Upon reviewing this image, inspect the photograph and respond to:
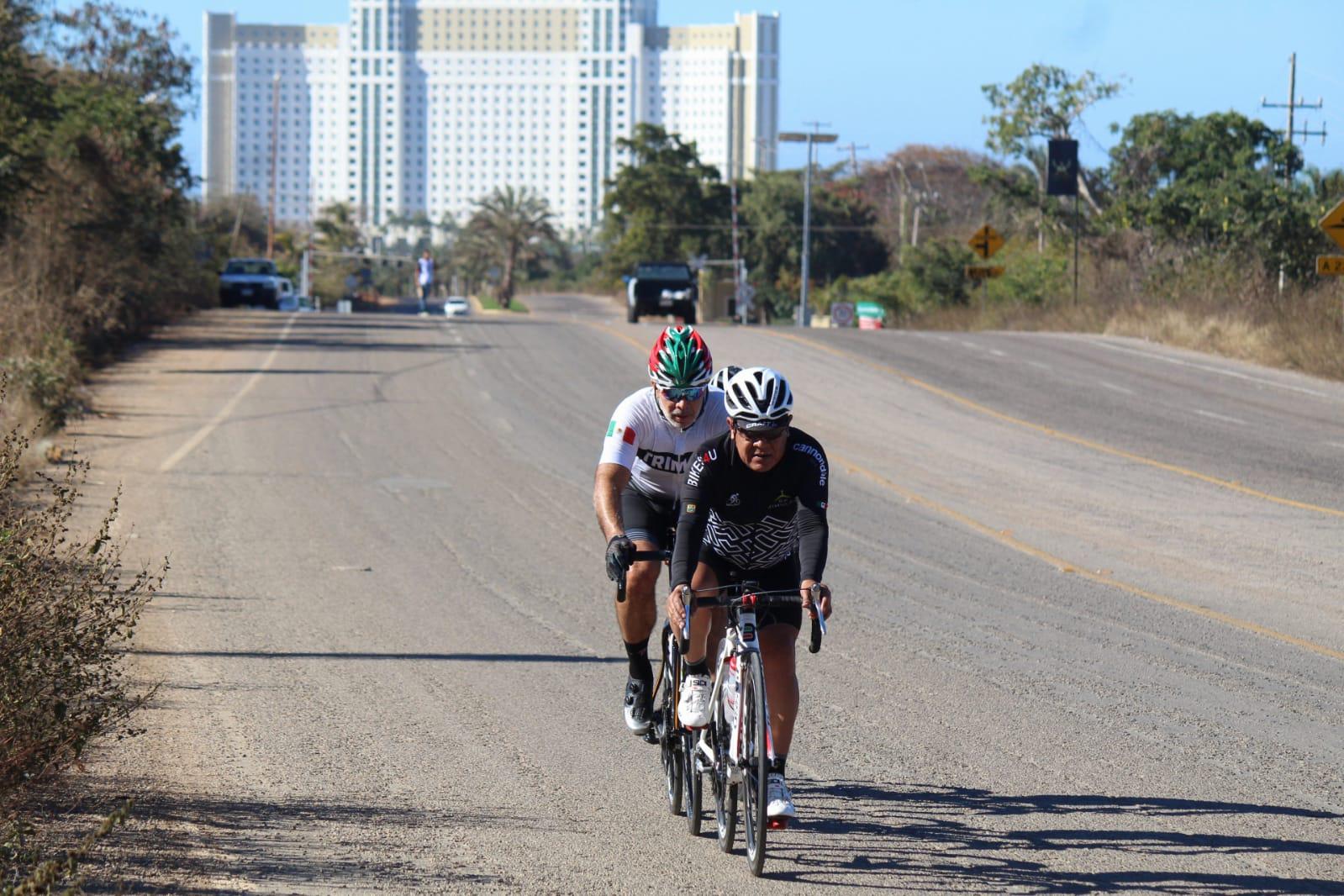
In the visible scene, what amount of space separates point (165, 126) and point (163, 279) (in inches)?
152

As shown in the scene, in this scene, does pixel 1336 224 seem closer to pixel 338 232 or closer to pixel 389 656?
pixel 389 656

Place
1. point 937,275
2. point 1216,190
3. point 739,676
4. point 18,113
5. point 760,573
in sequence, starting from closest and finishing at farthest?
point 739,676
point 760,573
point 18,113
point 1216,190
point 937,275

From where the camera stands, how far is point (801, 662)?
958 centimetres

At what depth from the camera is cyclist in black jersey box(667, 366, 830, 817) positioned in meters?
5.66

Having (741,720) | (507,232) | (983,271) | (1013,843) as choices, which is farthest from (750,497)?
(507,232)

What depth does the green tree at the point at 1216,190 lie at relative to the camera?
40344 millimetres

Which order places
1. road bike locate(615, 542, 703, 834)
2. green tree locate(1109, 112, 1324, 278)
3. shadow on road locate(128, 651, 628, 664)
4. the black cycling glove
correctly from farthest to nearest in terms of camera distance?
green tree locate(1109, 112, 1324, 278), shadow on road locate(128, 651, 628, 664), road bike locate(615, 542, 703, 834), the black cycling glove

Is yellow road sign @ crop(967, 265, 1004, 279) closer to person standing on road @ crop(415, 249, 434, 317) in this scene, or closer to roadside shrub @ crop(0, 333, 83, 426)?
person standing on road @ crop(415, 249, 434, 317)

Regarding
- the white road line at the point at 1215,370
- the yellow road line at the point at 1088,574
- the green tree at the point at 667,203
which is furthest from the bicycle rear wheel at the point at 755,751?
the green tree at the point at 667,203

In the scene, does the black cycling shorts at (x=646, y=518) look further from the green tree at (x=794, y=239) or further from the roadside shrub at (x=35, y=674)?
the green tree at (x=794, y=239)

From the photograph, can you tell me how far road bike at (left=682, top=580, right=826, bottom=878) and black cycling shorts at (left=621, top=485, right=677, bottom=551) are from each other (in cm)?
72

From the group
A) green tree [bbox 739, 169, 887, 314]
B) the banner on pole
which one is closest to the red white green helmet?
the banner on pole

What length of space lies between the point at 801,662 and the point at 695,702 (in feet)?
11.5

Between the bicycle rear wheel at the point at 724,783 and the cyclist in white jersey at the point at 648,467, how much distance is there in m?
0.83
